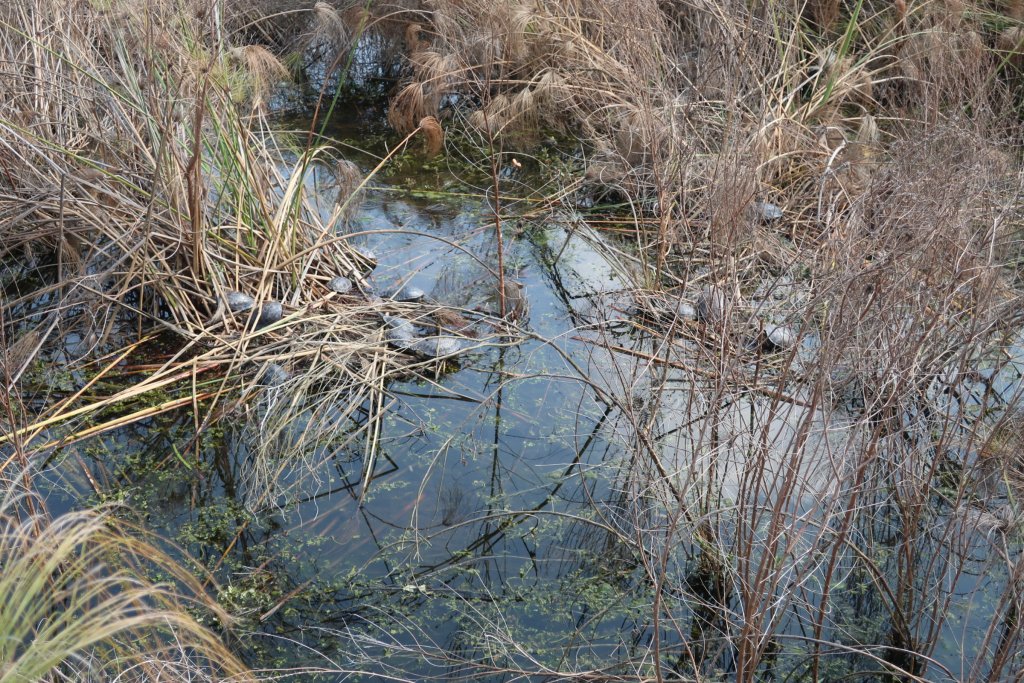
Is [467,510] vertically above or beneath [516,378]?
beneath

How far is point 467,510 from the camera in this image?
269 centimetres

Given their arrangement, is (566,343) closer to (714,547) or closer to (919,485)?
(714,547)

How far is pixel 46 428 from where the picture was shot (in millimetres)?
2926

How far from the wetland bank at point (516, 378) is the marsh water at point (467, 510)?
12 mm

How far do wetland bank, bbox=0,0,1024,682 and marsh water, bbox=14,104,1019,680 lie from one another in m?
0.01

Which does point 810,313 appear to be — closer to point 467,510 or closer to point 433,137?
point 467,510

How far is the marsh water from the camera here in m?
2.22

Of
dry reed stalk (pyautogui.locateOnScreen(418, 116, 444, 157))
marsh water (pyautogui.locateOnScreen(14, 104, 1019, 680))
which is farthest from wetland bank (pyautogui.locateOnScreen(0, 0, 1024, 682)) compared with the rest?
dry reed stalk (pyautogui.locateOnScreen(418, 116, 444, 157))

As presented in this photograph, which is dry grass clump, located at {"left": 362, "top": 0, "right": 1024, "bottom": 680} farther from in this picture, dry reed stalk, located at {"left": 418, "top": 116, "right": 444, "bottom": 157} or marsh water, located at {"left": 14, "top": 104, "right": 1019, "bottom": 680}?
dry reed stalk, located at {"left": 418, "top": 116, "right": 444, "bottom": 157}

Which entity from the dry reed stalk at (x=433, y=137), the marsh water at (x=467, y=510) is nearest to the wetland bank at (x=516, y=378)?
the marsh water at (x=467, y=510)

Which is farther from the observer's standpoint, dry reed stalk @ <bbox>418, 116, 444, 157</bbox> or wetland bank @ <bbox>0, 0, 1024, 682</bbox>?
dry reed stalk @ <bbox>418, 116, 444, 157</bbox>

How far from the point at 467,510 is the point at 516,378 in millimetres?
399

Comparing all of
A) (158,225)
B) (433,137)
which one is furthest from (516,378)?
(433,137)

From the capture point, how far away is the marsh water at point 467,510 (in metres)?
2.22
